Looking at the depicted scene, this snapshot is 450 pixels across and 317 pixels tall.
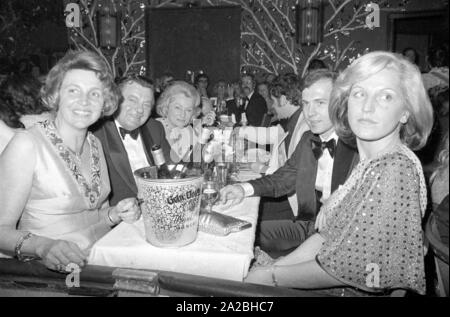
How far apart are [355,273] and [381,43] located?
24.5 ft

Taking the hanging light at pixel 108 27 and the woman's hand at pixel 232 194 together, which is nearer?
the woman's hand at pixel 232 194

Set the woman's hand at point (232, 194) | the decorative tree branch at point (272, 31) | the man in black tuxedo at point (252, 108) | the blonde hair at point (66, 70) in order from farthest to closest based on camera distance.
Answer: the decorative tree branch at point (272, 31) < the man in black tuxedo at point (252, 108) < the woman's hand at point (232, 194) < the blonde hair at point (66, 70)

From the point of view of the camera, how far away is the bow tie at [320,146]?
229cm

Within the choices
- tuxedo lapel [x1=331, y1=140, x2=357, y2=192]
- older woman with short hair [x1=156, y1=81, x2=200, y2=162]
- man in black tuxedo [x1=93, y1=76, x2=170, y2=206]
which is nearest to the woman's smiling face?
older woman with short hair [x1=156, y1=81, x2=200, y2=162]

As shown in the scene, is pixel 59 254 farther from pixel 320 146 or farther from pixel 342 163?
pixel 320 146

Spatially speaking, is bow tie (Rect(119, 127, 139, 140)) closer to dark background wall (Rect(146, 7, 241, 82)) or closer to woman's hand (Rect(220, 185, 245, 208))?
woman's hand (Rect(220, 185, 245, 208))

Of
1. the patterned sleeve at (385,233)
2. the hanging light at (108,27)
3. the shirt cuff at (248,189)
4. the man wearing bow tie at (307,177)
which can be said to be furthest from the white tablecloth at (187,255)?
the hanging light at (108,27)

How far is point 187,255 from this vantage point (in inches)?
52.9

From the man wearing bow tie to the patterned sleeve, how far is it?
905 mm

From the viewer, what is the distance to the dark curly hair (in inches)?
107

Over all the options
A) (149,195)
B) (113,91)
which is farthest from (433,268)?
(113,91)

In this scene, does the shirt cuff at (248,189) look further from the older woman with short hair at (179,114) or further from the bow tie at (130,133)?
the older woman with short hair at (179,114)

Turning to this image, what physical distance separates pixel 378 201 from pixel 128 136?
2.03m

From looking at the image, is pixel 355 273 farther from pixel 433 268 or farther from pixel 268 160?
pixel 268 160
